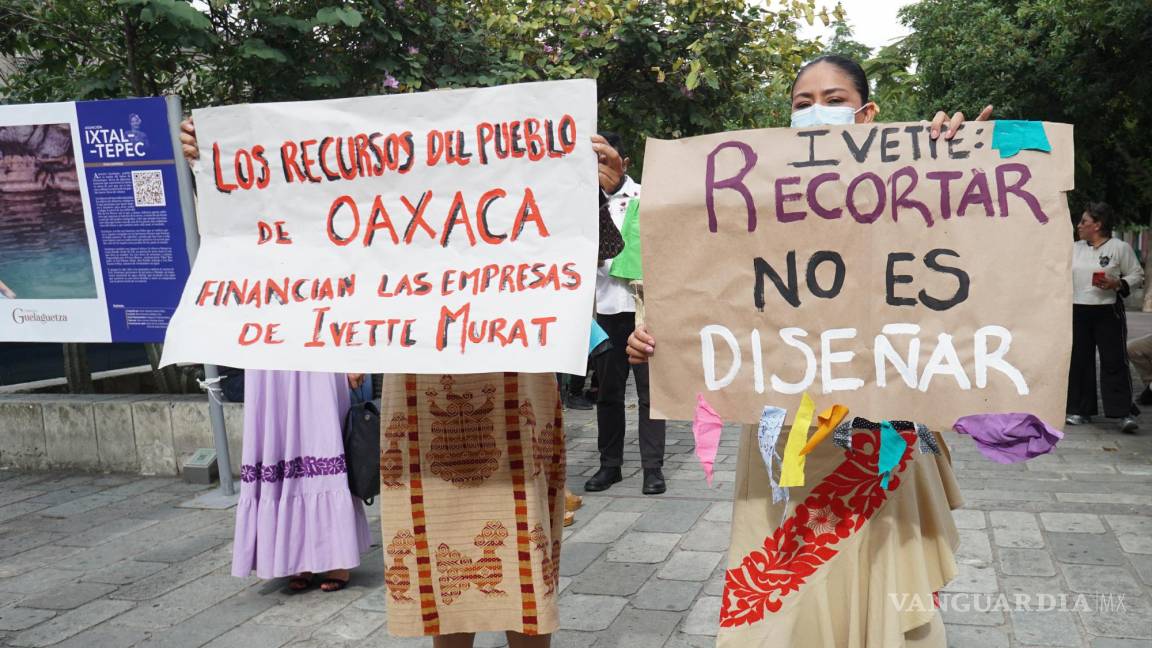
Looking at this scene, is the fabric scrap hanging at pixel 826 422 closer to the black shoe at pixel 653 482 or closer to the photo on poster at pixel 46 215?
the black shoe at pixel 653 482

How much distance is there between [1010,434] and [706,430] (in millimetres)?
682

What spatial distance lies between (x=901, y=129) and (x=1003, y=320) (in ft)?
1.65

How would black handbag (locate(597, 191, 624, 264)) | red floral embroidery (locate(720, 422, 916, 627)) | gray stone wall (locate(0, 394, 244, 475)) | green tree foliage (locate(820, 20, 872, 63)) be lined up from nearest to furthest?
red floral embroidery (locate(720, 422, 916, 627)) → black handbag (locate(597, 191, 624, 264)) → gray stone wall (locate(0, 394, 244, 475)) → green tree foliage (locate(820, 20, 872, 63))

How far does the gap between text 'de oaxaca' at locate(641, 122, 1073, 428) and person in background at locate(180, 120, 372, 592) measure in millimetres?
2279

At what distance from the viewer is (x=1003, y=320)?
227 centimetres

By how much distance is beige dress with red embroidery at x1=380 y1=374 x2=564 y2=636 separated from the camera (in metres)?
2.93

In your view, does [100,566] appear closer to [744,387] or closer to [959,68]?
[744,387]

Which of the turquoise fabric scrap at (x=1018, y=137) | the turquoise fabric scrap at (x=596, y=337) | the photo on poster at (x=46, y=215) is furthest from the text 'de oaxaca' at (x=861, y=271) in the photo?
the photo on poster at (x=46, y=215)

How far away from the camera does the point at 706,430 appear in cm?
242

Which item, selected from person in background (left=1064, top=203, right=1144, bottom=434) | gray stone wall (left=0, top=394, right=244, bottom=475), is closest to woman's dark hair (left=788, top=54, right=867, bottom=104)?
gray stone wall (left=0, top=394, right=244, bottom=475)

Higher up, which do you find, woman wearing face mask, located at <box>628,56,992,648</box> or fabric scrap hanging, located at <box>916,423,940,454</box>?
fabric scrap hanging, located at <box>916,423,940,454</box>

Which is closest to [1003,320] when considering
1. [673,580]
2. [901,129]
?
[901,129]

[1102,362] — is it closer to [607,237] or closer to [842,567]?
[607,237]

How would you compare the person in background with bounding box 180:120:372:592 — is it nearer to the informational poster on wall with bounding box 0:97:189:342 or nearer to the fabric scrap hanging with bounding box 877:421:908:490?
the informational poster on wall with bounding box 0:97:189:342
